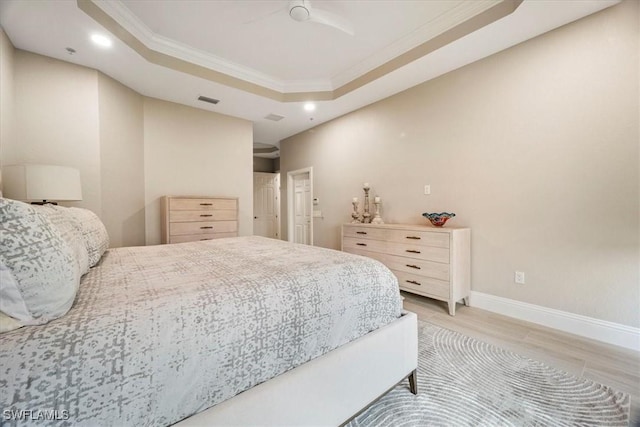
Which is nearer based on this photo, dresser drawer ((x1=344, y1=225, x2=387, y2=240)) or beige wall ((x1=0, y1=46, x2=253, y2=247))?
beige wall ((x1=0, y1=46, x2=253, y2=247))

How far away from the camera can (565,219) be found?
7.43ft

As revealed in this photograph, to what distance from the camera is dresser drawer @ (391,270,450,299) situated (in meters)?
2.63

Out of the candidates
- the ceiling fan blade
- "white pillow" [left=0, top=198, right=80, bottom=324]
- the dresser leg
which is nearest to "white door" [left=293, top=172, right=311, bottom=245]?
the ceiling fan blade

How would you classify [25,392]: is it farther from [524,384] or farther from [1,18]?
[1,18]

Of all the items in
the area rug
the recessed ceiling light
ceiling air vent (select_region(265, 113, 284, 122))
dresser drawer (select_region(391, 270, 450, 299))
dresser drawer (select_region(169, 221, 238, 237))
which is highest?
the recessed ceiling light

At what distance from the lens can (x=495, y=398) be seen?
1.46 m

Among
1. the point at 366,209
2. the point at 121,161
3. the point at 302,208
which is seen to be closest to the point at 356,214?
the point at 366,209

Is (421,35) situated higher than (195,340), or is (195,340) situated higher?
(421,35)

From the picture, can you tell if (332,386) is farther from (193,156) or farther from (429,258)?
(193,156)

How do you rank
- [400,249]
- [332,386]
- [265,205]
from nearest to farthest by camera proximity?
1. [332,386]
2. [400,249]
3. [265,205]

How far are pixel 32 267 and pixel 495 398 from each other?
2179mm

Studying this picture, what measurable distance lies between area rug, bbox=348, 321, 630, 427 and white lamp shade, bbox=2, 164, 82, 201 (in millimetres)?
2742

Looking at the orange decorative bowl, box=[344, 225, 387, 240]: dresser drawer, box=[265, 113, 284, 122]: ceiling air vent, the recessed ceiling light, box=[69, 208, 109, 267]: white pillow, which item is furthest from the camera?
box=[265, 113, 284, 122]: ceiling air vent

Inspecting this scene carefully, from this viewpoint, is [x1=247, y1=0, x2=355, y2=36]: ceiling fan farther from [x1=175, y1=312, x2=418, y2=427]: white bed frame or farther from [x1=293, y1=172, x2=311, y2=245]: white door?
[x1=293, y1=172, x2=311, y2=245]: white door
